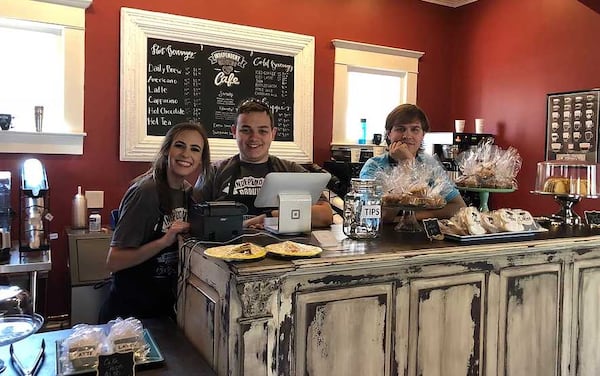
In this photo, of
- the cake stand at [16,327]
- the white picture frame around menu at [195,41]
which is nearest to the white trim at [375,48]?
the white picture frame around menu at [195,41]

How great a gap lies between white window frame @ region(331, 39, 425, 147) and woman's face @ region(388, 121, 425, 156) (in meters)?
2.14

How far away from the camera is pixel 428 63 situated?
517cm

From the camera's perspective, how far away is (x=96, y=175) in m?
3.69

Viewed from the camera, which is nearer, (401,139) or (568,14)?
(401,139)

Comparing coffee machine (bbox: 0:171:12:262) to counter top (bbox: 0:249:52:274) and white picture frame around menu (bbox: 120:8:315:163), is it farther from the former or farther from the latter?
white picture frame around menu (bbox: 120:8:315:163)

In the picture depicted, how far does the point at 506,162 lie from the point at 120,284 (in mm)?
1749

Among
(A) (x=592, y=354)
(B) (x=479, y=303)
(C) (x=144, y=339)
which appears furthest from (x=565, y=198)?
(C) (x=144, y=339)

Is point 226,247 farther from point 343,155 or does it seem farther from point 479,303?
point 343,155

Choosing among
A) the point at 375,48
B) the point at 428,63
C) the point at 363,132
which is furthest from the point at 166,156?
the point at 428,63

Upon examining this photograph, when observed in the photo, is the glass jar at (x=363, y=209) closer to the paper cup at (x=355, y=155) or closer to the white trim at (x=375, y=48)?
A: the paper cup at (x=355, y=155)

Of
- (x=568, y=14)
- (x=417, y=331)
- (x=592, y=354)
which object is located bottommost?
(x=592, y=354)

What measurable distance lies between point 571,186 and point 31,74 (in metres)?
3.41

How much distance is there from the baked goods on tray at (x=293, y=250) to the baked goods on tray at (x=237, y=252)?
0.03 meters

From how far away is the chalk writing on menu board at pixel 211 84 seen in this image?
12.5 feet
